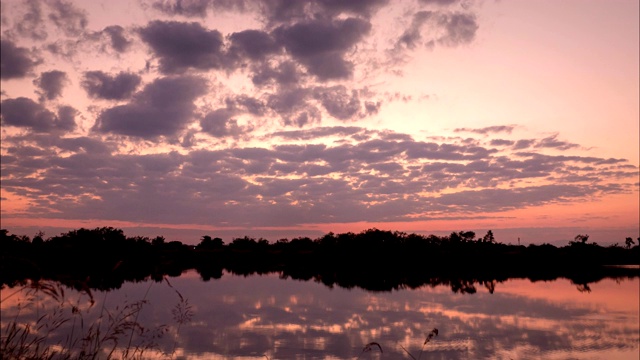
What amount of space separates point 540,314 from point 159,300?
35.0 metres

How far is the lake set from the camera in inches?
1109

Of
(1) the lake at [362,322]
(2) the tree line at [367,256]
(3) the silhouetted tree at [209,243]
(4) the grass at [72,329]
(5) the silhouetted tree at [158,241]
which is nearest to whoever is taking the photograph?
(4) the grass at [72,329]

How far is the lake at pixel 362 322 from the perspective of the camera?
28.2m

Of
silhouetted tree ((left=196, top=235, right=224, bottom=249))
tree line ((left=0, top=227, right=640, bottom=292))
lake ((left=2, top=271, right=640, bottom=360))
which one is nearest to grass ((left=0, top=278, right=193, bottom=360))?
lake ((left=2, top=271, right=640, bottom=360))

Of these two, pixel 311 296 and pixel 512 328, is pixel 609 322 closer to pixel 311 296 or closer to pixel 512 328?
pixel 512 328

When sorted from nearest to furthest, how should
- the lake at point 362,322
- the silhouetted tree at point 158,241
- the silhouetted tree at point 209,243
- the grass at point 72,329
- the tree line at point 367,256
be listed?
the grass at point 72,329
the lake at point 362,322
the tree line at point 367,256
the silhouetted tree at point 158,241
the silhouetted tree at point 209,243

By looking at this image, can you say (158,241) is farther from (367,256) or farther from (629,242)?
(629,242)

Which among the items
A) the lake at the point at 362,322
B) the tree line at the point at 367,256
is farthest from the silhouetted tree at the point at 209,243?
the lake at the point at 362,322

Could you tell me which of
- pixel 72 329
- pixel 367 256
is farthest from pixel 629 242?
pixel 72 329

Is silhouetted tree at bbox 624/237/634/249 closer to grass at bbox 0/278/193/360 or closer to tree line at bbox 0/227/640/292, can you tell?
tree line at bbox 0/227/640/292

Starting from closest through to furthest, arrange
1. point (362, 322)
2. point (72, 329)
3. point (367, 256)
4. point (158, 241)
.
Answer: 1. point (72, 329)
2. point (362, 322)
3. point (367, 256)
4. point (158, 241)

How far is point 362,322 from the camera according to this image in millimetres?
38312

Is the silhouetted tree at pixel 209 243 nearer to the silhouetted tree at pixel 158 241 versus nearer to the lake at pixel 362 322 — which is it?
the silhouetted tree at pixel 158 241

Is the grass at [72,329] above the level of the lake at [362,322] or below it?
above
